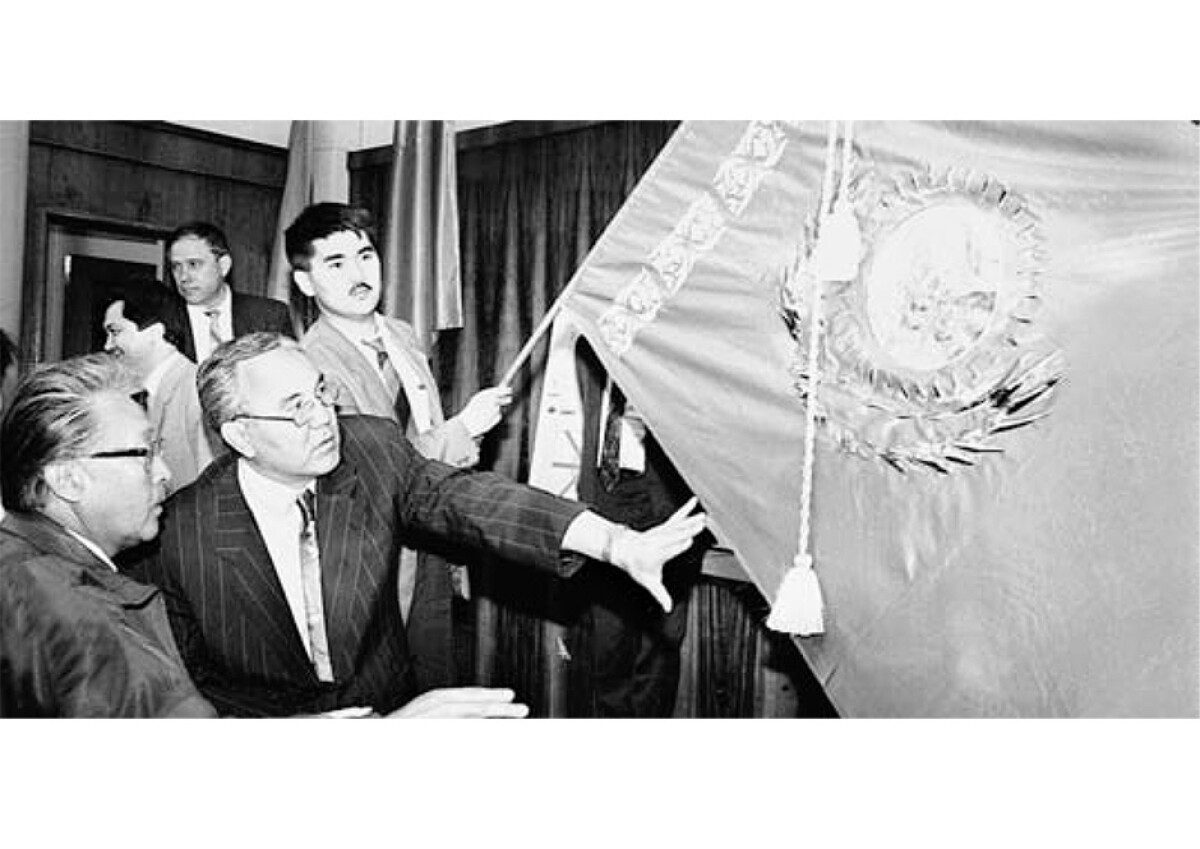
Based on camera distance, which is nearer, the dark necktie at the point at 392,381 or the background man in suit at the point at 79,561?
the background man in suit at the point at 79,561

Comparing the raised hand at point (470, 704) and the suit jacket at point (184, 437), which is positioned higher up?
the suit jacket at point (184, 437)

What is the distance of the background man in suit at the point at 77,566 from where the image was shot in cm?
183

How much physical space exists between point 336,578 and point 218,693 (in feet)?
0.76

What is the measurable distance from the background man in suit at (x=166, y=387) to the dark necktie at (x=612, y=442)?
554mm

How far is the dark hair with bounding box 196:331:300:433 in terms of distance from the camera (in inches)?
74.5

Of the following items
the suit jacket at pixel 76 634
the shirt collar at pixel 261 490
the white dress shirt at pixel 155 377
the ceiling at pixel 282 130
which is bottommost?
the suit jacket at pixel 76 634

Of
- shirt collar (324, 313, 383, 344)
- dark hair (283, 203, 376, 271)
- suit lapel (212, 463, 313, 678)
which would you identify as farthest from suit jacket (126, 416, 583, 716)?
dark hair (283, 203, 376, 271)

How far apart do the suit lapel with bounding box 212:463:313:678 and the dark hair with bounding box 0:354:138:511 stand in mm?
210

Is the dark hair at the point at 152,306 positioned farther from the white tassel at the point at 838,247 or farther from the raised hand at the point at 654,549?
the white tassel at the point at 838,247

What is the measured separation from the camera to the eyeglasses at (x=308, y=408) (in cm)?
189

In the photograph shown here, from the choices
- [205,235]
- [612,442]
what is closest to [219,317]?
[205,235]

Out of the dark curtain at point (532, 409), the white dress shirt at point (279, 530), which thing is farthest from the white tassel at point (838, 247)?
the white dress shirt at point (279, 530)
